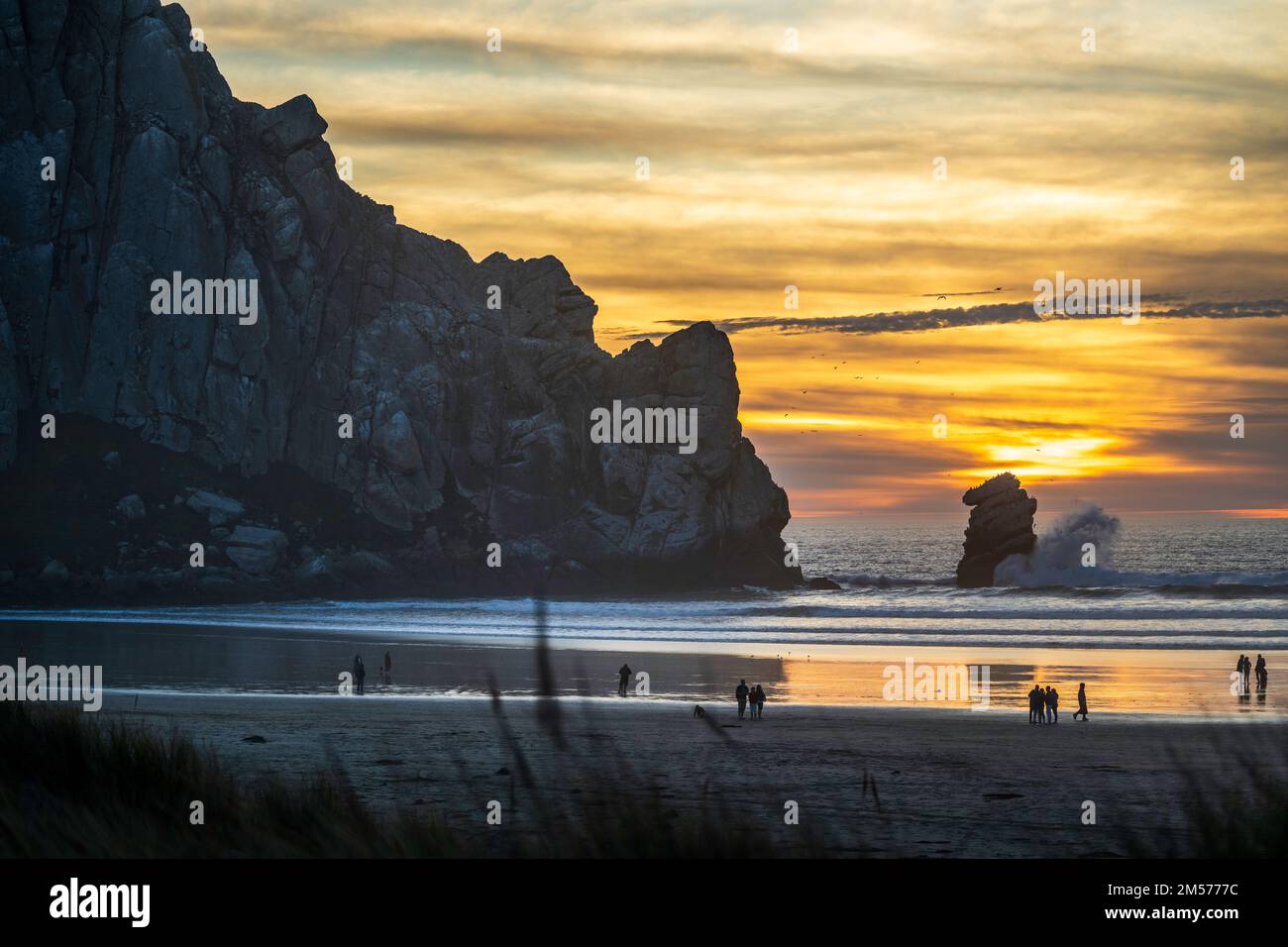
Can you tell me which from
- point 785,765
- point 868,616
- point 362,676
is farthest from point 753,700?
point 868,616

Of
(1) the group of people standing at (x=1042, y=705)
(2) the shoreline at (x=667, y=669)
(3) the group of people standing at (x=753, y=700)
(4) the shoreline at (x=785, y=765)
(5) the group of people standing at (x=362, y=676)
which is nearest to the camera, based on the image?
(4) the shoreline at (x=785, y=765)

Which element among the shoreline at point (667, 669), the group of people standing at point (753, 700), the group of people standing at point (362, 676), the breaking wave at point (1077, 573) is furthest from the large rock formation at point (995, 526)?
the group of people standing at point (753, 700)

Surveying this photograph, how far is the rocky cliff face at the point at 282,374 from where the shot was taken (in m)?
108

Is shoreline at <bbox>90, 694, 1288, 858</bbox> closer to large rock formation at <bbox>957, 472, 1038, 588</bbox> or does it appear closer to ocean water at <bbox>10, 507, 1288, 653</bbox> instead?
ocean water at <bbox>10, 507, 1288, 653</bbox>

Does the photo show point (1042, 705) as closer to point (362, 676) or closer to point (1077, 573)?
point (362, 676)

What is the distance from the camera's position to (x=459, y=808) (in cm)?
1547

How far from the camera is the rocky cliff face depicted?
108 m

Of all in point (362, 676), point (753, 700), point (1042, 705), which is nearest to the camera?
point (1042, 705)

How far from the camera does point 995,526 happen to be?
116 m

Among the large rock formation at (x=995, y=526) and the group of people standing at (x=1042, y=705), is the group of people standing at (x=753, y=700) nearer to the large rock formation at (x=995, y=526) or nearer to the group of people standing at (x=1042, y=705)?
the group of people standing at (x=1042, y=705)

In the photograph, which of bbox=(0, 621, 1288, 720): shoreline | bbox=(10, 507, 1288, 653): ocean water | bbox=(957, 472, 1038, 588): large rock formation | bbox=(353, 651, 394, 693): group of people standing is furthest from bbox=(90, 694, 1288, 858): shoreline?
bbox=(957, 472, 1038, 588): large rock formation

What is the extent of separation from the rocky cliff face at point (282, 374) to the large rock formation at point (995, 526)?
17.6m

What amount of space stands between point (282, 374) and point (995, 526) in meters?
65.7

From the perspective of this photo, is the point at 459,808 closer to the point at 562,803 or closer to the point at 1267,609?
the point at 562,803
